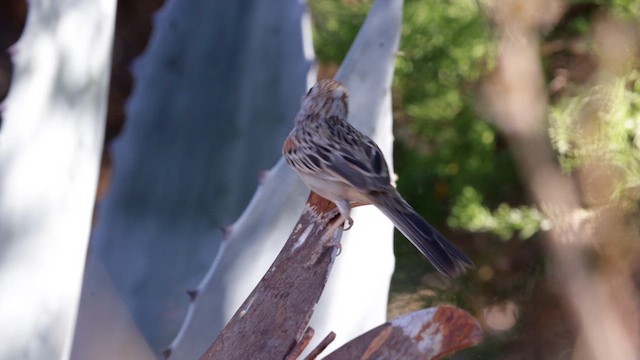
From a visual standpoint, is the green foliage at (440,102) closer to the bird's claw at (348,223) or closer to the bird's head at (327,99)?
the bird's head at (327,99)

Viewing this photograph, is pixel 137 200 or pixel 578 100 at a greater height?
pixel 137 200

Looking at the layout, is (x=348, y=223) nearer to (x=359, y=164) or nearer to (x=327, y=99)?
(x=359, y=164)

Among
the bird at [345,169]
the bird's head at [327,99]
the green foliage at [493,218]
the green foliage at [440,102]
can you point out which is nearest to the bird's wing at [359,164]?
the bird at [345,169]

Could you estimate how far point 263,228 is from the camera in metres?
2.09

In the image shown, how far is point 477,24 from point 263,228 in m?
1.43

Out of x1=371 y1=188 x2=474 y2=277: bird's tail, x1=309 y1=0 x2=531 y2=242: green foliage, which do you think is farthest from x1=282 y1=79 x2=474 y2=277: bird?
x1=309 y1=0 x2=531 y2=242: green foliage

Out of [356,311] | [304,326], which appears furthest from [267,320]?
[356,311]

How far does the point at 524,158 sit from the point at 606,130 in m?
0.45

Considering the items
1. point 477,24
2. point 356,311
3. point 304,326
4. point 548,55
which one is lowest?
point 548,55

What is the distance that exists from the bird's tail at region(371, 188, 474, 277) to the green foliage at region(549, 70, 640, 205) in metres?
1.11

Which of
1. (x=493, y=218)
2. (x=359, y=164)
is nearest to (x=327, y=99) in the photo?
(x=359, y=164)

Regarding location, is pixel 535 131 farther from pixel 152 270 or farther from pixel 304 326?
pixel 304 326

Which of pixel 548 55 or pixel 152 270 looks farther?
pixel 548 55

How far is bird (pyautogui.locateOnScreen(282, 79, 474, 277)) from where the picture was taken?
Answer: 1647 millimetres
